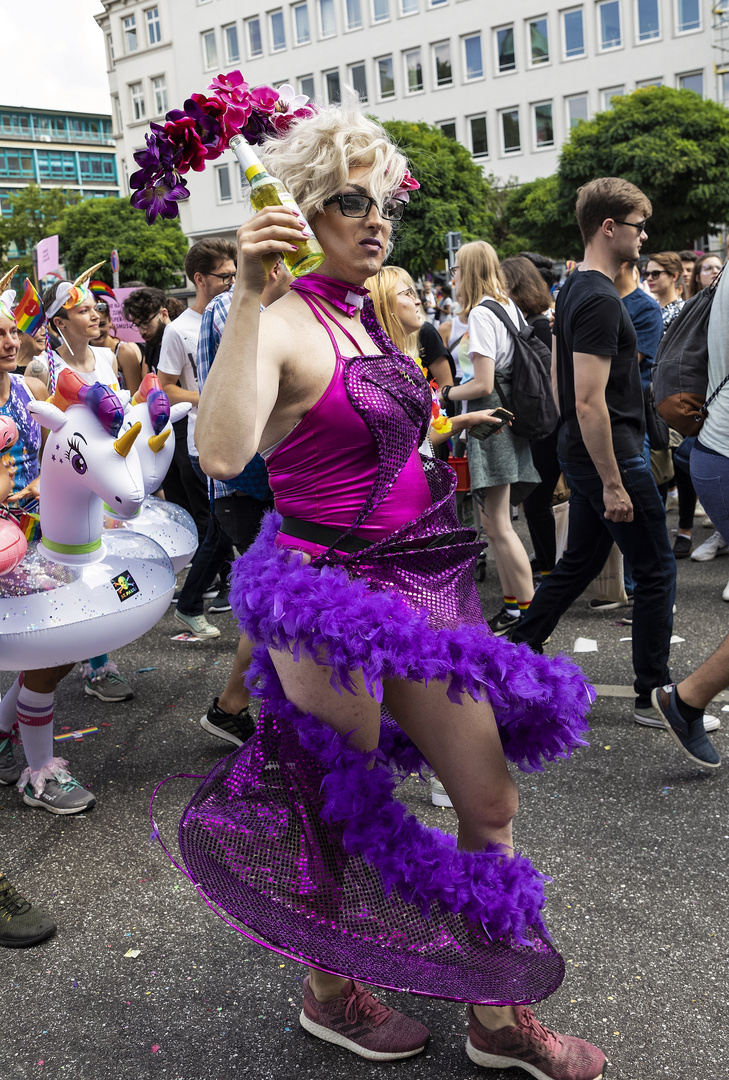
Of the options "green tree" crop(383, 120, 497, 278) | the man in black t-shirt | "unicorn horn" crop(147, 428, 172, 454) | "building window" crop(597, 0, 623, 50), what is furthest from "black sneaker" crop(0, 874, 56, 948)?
"building window" crop(597, 0, 623, 50)

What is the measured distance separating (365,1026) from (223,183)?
58960 millimetres

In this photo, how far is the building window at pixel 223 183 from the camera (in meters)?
55.2

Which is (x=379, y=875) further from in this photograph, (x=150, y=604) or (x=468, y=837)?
(x=150, y=604)

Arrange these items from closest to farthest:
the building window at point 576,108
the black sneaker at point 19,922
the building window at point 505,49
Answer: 1. the black sneaker at point 19,922
2. the building window at point 576,108
3. the building window at point 505,49

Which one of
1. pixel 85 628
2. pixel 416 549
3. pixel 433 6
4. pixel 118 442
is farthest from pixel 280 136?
pixel 433 6

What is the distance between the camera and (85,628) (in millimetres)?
3217

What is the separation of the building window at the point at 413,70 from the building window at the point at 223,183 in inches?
475

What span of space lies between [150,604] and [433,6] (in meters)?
53.3

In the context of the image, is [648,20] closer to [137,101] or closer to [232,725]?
[137,101]

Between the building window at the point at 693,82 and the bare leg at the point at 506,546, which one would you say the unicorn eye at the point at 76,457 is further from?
the building window at the point at 693,82

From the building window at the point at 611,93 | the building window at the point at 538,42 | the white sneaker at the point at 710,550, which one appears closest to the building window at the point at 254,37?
the building window at the point at 538,42

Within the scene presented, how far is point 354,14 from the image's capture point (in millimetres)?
51188

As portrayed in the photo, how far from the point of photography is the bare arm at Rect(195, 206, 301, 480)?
160 cm

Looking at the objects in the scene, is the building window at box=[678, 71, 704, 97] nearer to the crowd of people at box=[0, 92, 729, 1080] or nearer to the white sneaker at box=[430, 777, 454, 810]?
the white sneaker at box=[430, 777, 454, 810]
